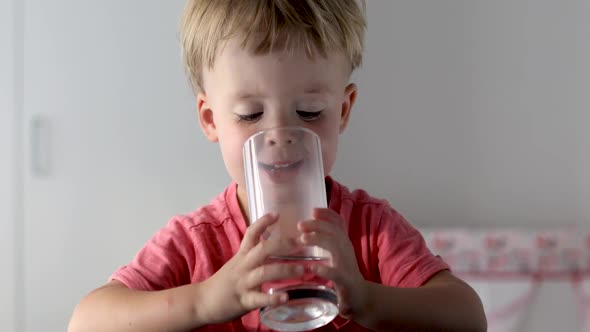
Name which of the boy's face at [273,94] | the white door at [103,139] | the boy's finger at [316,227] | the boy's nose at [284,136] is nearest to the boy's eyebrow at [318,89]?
the boy's face at [273,94]

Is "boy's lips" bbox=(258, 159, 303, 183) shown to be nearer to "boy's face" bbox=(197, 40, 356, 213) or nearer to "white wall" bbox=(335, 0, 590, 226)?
"boy's face" bbox=(197, 40, 356, 213)

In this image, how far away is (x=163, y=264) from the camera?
1038 millimetres

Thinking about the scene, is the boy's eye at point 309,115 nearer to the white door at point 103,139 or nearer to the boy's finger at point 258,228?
the boy's finger at point 258,228

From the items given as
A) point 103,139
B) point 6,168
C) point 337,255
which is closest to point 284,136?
point 337,255

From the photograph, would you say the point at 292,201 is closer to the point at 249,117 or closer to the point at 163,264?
the point at 249,117

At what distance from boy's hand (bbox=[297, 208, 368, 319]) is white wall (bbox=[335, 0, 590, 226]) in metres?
1.36

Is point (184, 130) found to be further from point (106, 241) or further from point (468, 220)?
point (468, 220)

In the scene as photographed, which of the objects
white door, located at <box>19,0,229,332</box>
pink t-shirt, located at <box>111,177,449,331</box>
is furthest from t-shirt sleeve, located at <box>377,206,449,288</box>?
white door, located at <box>19,0,229,332</box>

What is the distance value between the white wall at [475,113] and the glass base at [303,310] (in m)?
1.38

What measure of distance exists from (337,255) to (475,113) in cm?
147

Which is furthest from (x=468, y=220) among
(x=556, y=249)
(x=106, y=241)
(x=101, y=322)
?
(x=101, y=322)

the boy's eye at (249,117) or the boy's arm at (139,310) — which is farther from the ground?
the boy's eye at (249,117)

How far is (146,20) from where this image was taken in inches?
79.6

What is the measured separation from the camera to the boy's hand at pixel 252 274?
0.72 meters
